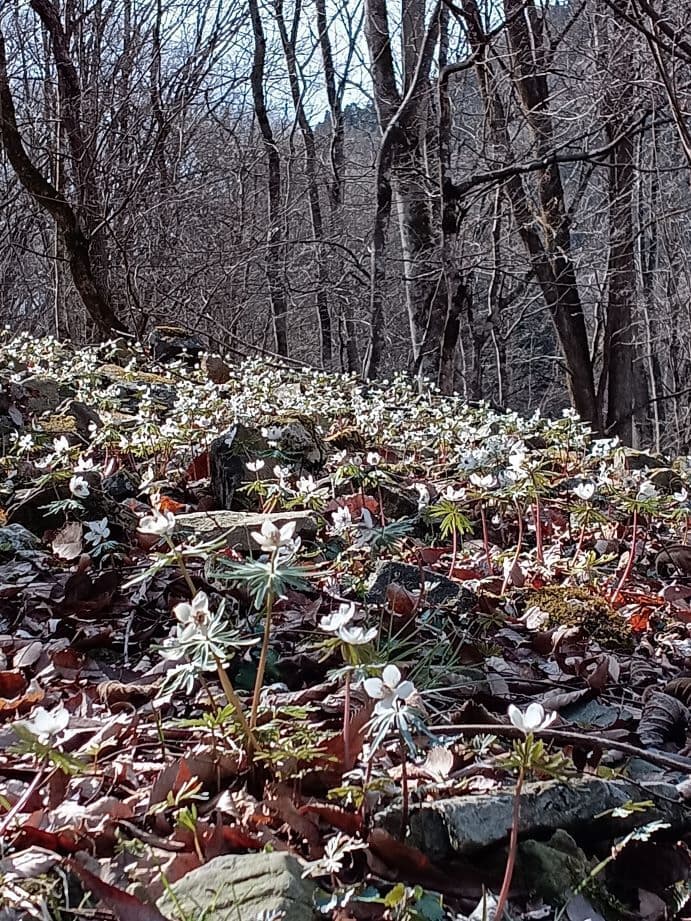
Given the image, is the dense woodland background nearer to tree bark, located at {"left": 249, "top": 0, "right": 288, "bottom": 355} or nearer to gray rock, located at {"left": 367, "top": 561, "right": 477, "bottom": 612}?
tree bark, located at {"left": 249, "top": 0, "right": 288, "bottom": 355}

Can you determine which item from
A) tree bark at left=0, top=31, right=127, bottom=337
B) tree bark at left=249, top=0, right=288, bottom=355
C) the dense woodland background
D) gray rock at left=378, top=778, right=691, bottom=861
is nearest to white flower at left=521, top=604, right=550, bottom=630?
gray rock at left=378, top=778, right=691, bottom=861

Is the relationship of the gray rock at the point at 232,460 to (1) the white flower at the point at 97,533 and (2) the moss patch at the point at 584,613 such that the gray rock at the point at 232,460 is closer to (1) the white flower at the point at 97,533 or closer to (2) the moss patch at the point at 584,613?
(1) the white flower at the point at 97,533

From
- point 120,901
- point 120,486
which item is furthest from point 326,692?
point 120,486

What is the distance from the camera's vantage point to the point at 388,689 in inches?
50.3

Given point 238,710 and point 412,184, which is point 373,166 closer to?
point 412,184

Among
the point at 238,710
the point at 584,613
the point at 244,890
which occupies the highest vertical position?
the point at 238,710

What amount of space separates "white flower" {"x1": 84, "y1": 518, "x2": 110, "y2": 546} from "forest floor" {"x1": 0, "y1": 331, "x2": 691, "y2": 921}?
0.02 m

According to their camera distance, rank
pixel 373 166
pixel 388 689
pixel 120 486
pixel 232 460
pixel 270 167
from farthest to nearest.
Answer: pixel 270 167 < pixel 373 166 < pixel 232 460 < pixel 120 486 < pixel 388 689

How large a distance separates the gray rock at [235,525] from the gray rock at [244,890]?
5.67ft

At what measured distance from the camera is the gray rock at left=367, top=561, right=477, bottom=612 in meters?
2.77

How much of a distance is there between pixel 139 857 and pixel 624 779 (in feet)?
3.15

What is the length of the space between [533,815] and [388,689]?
1.43ft

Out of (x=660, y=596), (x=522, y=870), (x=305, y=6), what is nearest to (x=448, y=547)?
(x=660, y=596)

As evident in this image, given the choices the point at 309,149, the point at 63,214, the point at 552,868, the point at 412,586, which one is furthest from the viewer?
the point at 309,149
